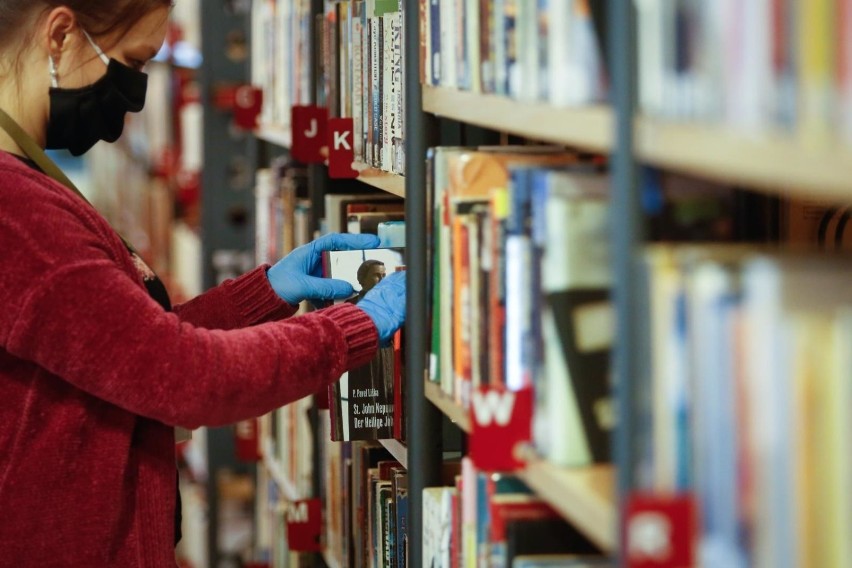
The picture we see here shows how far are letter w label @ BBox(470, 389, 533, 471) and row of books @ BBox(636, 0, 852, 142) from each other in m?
0.37

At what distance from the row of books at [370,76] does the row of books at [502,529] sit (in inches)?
21.9

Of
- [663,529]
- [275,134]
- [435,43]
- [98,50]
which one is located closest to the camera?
[663,529]

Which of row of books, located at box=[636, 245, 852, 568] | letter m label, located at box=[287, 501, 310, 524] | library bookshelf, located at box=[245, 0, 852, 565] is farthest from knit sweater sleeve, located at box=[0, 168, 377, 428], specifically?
letter m label, located at box=[287, 501, 310, 524]

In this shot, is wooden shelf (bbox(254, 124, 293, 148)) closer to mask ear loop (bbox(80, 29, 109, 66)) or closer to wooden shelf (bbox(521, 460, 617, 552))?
mask ear loop (bbox(80, 29, 109, 66))

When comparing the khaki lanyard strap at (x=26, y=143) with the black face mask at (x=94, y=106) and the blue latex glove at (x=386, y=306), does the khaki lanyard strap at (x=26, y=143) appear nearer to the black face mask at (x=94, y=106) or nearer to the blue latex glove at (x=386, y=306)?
the black face mask at (x=94, y=106)

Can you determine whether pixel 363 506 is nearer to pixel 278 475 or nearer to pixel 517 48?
pixel 278 475

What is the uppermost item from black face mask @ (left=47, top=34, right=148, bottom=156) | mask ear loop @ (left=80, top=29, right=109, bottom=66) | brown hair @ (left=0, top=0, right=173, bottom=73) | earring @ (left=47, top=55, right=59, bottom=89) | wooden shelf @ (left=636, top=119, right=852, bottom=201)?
brown hair @ (left=0, top=0, right=173, bottom=73)

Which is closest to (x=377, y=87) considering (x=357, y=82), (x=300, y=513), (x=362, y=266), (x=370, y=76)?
(x=370, y=76)

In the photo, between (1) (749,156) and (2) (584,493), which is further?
(2) (584,493)

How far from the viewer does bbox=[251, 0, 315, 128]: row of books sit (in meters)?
2.79

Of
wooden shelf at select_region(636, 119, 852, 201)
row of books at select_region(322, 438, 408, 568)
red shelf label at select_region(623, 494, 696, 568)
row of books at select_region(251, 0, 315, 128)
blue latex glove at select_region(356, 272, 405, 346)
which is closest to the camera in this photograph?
wooden shelf at select_region(636, 119, 852, 201)

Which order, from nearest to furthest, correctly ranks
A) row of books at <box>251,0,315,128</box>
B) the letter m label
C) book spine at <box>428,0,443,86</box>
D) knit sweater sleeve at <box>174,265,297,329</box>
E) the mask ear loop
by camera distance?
book spine at <box>428,0,443,86</box>
the mask ear loop
knit sweater sleeve at <box>174,265,297,329</box>
the letter m label
row of books at <box>251,0,315,128</box>

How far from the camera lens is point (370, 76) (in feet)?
6.88

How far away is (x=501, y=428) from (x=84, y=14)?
3.26ft
